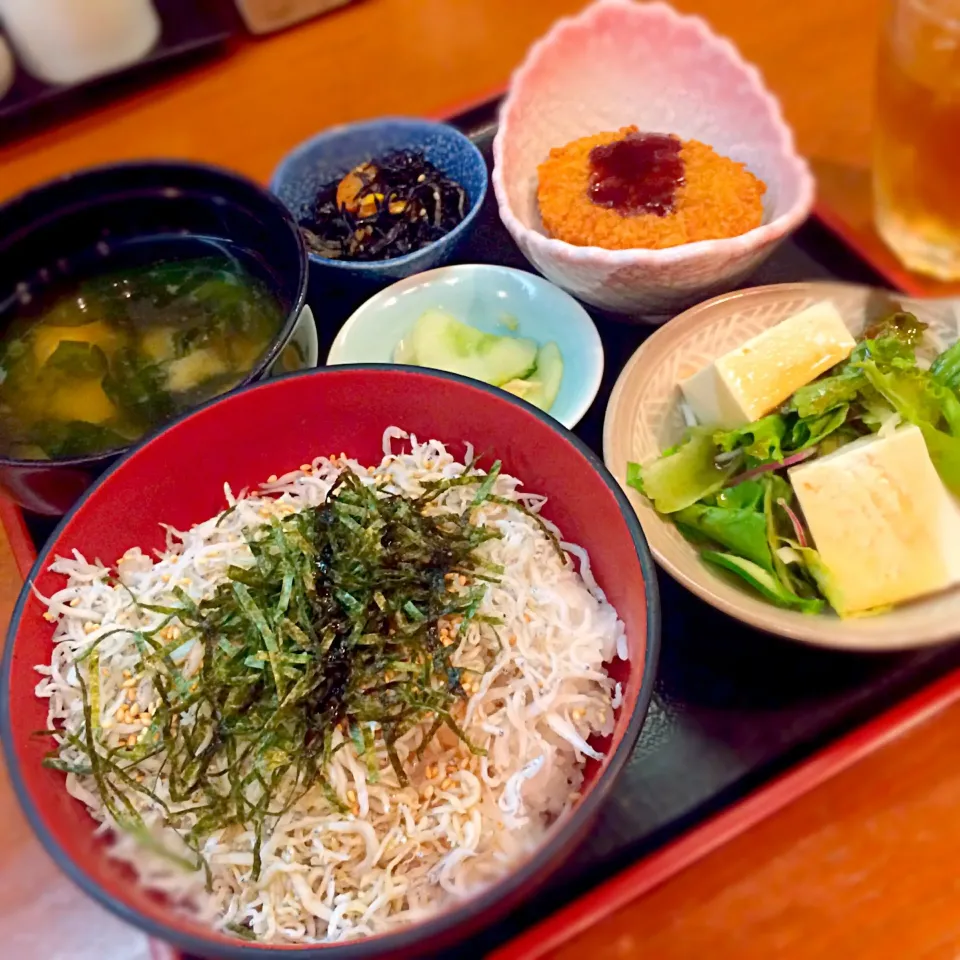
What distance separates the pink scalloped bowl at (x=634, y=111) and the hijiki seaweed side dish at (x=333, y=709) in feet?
1.67

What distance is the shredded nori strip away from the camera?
0.85 m

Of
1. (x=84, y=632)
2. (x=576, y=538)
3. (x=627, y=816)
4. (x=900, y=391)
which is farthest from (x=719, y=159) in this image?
(x=84, y=632)

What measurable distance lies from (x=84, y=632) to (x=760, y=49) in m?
1.74

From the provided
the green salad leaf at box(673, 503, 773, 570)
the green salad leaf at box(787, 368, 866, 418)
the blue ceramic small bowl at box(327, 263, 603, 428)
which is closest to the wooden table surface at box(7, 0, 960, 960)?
the green salad leaf at box(673, 503, 773, 570)

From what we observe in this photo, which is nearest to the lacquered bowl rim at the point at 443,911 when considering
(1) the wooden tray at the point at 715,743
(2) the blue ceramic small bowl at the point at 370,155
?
(1) the wooden tray at the point at 715,743

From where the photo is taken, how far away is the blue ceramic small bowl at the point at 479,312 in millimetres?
1298

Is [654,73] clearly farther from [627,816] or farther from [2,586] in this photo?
[2,586]

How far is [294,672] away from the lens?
0.86 metres

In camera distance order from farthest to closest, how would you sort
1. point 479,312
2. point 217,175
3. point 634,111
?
1. point 634,111
2. point 479,312
3. point 217,175

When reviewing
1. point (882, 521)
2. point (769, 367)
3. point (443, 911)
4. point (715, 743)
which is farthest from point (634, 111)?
point (443, 911)

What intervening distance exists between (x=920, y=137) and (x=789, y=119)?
0.40 meters

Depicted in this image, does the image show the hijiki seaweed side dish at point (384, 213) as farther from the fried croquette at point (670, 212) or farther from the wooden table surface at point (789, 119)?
the wooden table surface at point (789, 119)

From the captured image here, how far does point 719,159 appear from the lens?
1380mm

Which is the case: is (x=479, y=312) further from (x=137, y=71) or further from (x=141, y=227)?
(x=137, y=71)
